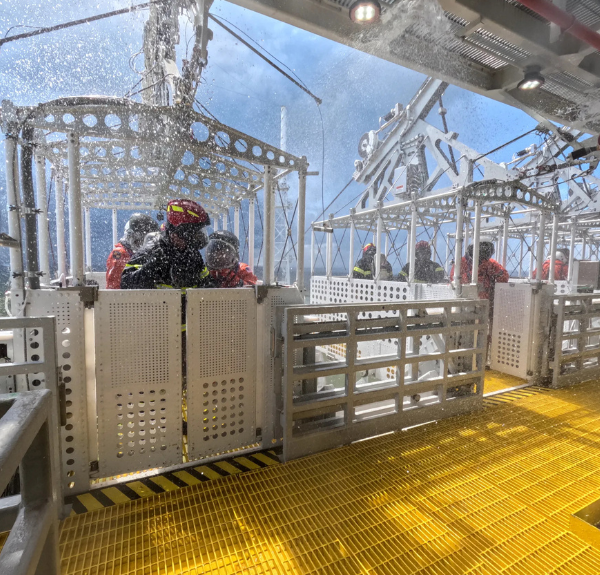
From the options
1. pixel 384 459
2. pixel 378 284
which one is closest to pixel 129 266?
pixel 384 459

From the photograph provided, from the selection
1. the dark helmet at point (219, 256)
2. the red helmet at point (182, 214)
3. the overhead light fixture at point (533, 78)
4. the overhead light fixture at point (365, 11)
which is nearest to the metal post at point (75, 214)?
the red helmet at point (182, 214)

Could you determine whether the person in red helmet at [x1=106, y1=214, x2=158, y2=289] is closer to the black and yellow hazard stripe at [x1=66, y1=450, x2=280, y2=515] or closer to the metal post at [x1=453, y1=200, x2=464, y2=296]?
the black and yellow hazard stripe at [x1=66, y1=450, x2=280, y2=515]

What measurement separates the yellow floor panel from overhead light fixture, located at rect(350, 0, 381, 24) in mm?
5004

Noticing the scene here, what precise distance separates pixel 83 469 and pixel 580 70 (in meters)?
5.94

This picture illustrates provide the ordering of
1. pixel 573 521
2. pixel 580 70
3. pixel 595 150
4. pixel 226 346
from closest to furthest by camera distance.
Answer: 1. pixel 573 521
2. pixel 226 346
3. pixel 580 70
4. pixel 595 150

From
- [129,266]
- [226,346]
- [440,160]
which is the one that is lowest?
[226,346]

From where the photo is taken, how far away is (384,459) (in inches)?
122

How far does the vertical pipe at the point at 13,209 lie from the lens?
2639 millimetres

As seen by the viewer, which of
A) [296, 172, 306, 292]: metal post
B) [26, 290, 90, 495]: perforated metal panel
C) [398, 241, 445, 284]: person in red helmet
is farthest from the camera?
[398, 241, 445, 284]: person in red helmet

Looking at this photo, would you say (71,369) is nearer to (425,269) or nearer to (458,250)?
(458,250)

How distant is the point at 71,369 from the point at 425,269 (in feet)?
25.5

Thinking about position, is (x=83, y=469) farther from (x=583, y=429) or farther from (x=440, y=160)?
(x=440, y=160)

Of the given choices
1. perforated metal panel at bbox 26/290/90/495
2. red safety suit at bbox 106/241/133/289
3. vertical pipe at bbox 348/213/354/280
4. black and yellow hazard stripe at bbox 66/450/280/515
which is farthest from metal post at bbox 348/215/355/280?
perforated metal panel at bbox 26/290/90/495

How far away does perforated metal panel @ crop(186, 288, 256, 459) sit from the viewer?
295 cm
